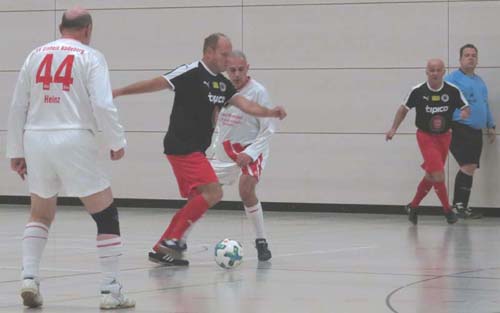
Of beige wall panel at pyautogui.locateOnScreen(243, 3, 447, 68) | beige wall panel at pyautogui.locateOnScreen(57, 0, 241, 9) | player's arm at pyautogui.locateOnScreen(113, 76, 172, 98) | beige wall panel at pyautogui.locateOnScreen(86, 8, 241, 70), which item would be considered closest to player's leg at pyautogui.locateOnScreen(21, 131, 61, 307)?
player's arm at pyautogui.locateOnScreen(113, 76, 172, 98)

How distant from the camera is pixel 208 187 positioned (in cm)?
1140

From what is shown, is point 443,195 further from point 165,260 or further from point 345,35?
point 165,260

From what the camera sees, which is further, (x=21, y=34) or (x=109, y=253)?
(x=21, y=34)

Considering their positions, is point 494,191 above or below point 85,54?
below

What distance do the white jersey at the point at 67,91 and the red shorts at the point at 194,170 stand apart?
281 cm

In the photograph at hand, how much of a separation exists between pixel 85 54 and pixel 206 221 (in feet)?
31.4

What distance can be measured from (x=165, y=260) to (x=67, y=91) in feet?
10.9

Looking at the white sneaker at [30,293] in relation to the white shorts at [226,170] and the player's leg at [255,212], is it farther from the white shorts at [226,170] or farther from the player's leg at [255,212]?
the white shorts at [226,170]

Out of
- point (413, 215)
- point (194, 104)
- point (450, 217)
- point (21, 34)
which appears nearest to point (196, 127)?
point (194, 104)

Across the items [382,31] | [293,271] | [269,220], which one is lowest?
[269,220]

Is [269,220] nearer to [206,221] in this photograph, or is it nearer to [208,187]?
[206,221]

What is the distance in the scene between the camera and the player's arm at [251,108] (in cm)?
Result: 1109

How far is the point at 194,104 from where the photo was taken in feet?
37.3

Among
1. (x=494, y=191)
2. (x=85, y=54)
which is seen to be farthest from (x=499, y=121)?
(x=85, y=54)
